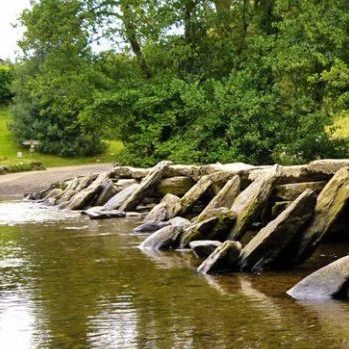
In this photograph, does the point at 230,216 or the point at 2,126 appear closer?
the point at 230,216

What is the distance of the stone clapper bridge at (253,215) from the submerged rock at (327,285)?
1cm

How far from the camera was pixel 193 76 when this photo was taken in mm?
30125

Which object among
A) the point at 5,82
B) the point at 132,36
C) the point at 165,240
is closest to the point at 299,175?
the point at 165,240

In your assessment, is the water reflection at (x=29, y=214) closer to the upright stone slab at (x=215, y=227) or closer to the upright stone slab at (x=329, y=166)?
the upright stone slab at (x=215, y=227)

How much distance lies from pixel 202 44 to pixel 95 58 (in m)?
4.99

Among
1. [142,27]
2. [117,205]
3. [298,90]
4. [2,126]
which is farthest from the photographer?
[2,126]

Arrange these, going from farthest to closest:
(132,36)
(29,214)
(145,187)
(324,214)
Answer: (132,36) → (29,214) → (145,187) → (324,214)

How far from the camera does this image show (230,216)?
12.6 m

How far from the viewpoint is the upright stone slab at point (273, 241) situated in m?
10.3

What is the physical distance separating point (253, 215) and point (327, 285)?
4428 millimetres

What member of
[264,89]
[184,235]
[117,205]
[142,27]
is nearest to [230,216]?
[184,235]

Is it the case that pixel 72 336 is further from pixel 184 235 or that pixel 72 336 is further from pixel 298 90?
pixel 298 90

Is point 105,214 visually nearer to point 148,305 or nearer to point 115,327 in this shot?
point 148,305

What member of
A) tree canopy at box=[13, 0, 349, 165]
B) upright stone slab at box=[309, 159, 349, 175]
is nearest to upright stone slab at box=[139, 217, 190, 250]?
upright stone slab at box=[309, 159, 349, 175]
